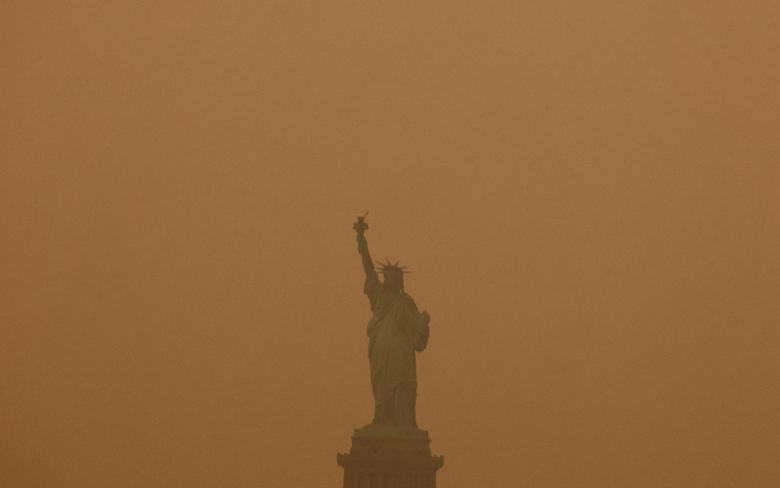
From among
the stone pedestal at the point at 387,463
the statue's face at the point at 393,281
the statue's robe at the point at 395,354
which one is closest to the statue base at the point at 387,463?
the stone pedestal at the point at 387,463

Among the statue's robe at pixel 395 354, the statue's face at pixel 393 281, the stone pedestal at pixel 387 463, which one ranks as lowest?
the stone pedestal at pixel 387 463

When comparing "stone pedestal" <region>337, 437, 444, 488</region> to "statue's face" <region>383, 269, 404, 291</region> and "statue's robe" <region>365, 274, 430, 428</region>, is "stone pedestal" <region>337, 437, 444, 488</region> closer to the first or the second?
"statue's robe" <region>365, 274, 430, 428</region>

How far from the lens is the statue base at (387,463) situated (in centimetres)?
2366

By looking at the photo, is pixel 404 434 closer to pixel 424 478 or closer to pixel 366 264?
pixel 424 478

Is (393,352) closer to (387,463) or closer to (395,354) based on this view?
(395,354)

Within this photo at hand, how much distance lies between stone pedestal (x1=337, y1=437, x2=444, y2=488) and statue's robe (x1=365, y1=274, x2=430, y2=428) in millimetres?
451

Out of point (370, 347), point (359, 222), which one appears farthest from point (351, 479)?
point (359, 222)

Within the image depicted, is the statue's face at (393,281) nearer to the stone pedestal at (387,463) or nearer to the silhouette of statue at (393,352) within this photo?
the silhouette of statue at (393,352)

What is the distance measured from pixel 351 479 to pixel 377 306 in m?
3.06

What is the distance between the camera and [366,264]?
25.3 m

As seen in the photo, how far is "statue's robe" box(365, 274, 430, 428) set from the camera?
79.3 ft

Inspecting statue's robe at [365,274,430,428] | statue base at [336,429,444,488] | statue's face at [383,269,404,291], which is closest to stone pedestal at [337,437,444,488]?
statue base at [336,429,444,488]

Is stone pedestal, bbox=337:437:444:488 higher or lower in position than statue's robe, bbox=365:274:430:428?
lower

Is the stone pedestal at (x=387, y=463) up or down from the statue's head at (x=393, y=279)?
down
